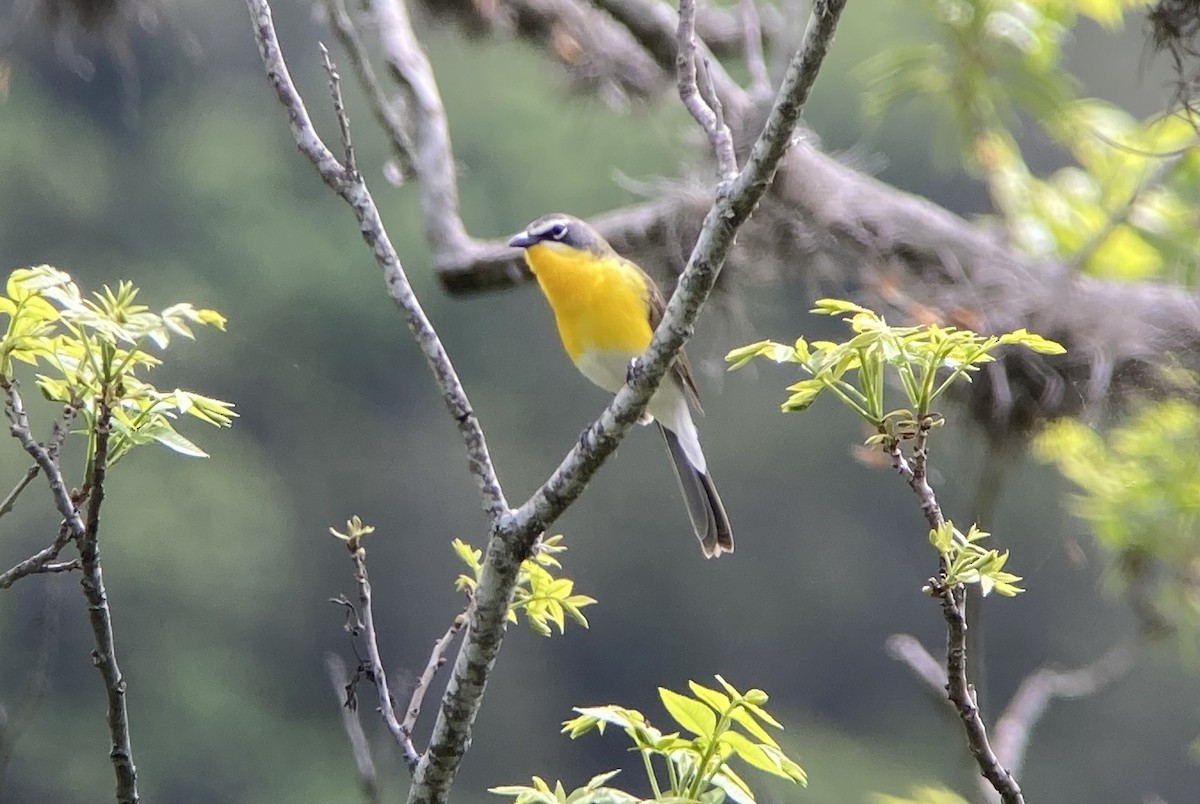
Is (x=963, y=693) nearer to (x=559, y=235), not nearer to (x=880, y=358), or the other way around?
(x=880, y=358)

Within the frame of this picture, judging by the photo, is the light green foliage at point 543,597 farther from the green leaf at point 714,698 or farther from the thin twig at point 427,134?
the thin twig at point 427,134

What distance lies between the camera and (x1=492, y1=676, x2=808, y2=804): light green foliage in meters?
0.91

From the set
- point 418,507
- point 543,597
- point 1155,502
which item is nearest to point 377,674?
point 543,597

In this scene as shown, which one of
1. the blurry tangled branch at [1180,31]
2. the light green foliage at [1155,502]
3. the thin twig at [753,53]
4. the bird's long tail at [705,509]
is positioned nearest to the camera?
the thin twig at [753,53]

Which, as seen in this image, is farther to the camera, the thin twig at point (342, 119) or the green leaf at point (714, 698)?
the thin twig at point (342, 119)

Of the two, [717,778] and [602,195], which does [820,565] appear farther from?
[717,778]

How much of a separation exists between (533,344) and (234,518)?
2.22m

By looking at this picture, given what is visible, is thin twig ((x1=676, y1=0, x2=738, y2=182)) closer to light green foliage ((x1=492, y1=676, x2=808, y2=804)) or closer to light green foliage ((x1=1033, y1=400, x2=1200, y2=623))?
light green foliage ((x1=492, y1=676, x2=808, y2=804))

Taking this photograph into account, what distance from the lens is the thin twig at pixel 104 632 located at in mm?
1002

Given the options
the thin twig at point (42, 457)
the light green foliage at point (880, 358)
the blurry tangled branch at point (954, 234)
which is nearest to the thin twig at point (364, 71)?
the blurry tangled branch at point (954, 234)

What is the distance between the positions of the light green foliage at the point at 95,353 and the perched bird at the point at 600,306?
1377mm

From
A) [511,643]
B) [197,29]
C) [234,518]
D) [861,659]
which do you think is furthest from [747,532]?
[197,29]

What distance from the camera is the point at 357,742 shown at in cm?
103

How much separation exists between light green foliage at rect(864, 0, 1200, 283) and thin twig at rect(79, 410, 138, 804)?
73.4 inches
